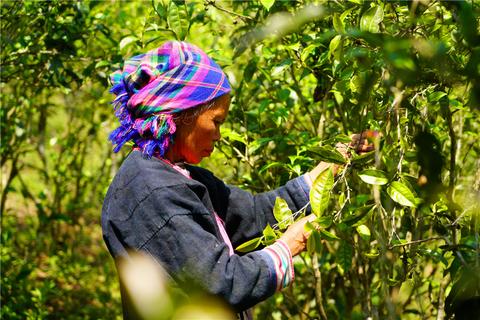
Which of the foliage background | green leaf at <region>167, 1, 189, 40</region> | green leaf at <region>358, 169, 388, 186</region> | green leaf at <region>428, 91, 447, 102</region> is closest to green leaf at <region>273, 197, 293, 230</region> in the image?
the foliage background

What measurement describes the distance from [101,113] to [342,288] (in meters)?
2.55

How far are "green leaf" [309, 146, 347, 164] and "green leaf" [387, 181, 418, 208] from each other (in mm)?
169

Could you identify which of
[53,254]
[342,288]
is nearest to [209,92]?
[342,288]

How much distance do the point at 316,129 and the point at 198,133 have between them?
958 mm

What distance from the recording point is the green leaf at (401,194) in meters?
1.61

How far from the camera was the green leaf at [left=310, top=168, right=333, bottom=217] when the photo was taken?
1601mm

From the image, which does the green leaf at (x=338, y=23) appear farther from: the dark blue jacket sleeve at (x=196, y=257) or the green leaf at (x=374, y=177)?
the dark blue jacket sleeve at (x=196, y=257)

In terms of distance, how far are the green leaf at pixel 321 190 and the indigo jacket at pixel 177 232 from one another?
0.95ft

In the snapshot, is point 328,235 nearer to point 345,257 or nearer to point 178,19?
point 345,257

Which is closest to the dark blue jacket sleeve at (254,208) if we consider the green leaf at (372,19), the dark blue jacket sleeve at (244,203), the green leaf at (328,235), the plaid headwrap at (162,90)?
the dark blue jacket sleeve at (244,203)

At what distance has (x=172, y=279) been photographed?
1.79 meters

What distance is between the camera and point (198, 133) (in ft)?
6.63

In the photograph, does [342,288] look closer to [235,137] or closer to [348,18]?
[235,137]

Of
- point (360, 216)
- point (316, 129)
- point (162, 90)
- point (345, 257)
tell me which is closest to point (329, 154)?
point (360, 216)
